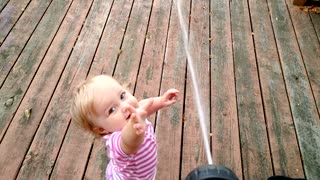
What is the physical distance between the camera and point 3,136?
87.5 inches

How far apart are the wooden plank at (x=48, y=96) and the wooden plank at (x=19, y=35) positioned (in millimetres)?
210

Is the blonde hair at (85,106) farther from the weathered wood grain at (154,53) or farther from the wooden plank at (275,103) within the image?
the wooden plank at (275,103)

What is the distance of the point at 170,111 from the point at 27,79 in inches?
38.2

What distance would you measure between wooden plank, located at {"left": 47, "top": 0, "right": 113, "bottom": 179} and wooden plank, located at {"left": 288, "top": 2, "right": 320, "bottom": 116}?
4.86 feet

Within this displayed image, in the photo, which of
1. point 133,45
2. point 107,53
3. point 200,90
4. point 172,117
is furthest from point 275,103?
point 107,53

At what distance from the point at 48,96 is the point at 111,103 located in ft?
4.33

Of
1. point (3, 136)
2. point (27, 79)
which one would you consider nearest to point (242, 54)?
point (27, 79)

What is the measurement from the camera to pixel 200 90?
260cm

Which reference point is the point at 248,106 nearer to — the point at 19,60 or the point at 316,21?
the point at 316,21

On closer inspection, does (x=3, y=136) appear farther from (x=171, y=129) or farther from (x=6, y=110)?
(x=171, y=129)

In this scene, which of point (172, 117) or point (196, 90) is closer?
point (172, 117)

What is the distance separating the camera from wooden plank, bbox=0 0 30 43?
10.1ft

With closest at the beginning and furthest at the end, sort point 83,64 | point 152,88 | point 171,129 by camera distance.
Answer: point 171,129 < point 152,88 < point 83,64

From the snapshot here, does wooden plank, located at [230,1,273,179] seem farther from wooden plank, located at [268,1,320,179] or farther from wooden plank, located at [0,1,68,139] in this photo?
wooden plank, located at [0,1,68,139]
